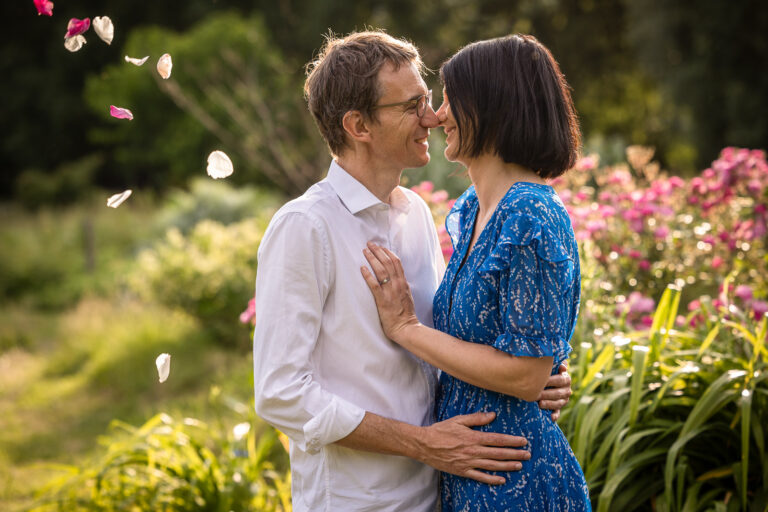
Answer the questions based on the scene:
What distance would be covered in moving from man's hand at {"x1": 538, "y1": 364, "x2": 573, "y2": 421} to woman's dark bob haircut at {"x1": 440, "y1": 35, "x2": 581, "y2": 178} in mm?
623

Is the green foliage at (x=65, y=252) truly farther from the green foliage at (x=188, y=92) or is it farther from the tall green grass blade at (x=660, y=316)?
the tall green grass blade at (x=660, y=316)

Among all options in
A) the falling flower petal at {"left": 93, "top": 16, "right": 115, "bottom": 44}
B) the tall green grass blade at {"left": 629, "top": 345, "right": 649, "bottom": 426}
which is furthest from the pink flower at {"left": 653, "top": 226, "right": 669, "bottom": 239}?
the falling flower petal at {"left": 93, "top": 16, "right": 115, "bottom": 44}

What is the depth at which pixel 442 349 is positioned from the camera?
198cm

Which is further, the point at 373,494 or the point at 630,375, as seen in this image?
the point at 630,375

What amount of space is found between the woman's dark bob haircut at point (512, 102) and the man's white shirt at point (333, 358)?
1.29ft

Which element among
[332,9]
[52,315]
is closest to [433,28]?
[332,9]

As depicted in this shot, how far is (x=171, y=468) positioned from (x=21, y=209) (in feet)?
54.2

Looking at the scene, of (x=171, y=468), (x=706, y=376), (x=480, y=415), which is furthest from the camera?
(x=171, y=468)

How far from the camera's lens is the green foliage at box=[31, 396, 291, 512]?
11.3ft

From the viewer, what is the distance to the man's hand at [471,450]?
2.00 m

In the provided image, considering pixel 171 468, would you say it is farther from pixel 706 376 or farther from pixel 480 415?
pixel 706 376

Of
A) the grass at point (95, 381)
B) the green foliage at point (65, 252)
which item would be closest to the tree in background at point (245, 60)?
the green foliage at point (65, 252)

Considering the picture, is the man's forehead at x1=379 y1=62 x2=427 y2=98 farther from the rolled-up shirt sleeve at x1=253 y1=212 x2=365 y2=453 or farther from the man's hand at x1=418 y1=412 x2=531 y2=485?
the man's hand at x1=418 y1=412 x2=531 y2=485

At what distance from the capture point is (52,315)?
1027cm
